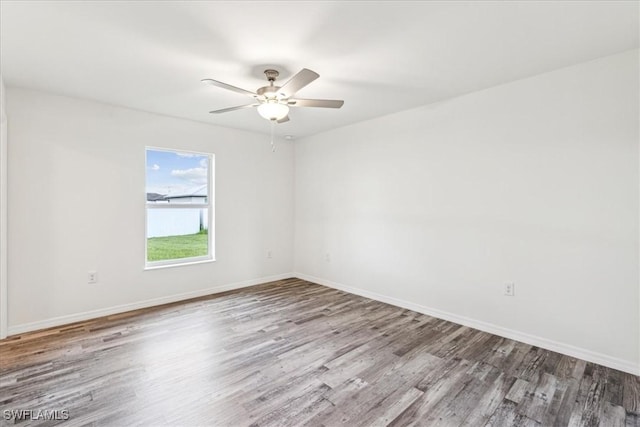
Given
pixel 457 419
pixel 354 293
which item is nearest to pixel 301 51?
pixel 457 419

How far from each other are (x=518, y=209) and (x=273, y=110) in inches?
93.1

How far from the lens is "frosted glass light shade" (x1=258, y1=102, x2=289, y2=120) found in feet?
8.16

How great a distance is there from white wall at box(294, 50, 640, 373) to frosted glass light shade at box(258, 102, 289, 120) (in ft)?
5.72

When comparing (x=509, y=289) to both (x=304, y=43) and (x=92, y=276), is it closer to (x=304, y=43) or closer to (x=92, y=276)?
(x=304, y=43)

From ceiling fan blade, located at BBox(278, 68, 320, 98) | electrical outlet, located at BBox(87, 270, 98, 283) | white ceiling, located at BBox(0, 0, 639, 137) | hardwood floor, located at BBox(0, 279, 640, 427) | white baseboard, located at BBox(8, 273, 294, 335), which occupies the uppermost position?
white ceiling, located at BBox(0, 0, 639, 137)

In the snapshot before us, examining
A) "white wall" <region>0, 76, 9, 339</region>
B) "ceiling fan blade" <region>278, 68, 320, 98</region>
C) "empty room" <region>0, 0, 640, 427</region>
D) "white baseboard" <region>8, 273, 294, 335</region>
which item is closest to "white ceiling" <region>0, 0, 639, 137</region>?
"empty room" <region>0, 0, 640, 427</region>

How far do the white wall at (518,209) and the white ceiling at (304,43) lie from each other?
0.33m

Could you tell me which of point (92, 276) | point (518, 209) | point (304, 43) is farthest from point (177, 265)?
point (518, 209)

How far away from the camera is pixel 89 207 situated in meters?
3.30

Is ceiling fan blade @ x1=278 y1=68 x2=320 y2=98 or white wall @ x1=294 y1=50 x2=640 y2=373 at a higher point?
ceiling fan blade @ x1=278 y1=68 x2=320 y2=98

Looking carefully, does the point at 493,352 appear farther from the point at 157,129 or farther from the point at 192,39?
the point at 157,129

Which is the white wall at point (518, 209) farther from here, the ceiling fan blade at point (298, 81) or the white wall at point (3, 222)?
the white wall at point (3, 222)

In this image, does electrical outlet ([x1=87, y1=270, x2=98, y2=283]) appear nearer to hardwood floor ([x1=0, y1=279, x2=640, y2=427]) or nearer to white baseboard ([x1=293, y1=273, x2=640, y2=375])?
hardwood floor ([x1=0, y1=279, x2=640, y2=427])

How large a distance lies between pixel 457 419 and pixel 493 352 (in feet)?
3.42
